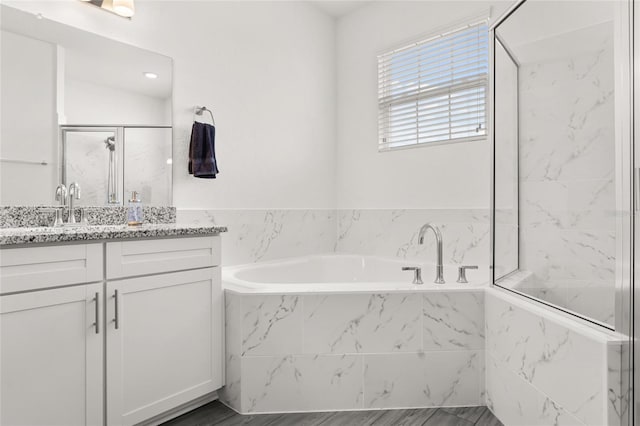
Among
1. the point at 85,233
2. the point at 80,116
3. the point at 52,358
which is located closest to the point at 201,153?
the point at 80,116

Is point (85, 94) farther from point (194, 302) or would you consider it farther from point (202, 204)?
point (194, 302)

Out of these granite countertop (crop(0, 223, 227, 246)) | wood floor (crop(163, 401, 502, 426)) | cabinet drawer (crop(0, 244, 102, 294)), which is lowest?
wood floor (crop(163, 401, 502, 426))

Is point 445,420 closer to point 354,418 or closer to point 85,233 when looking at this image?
point 354,418

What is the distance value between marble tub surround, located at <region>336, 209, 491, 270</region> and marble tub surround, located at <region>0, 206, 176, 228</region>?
1.48 meters

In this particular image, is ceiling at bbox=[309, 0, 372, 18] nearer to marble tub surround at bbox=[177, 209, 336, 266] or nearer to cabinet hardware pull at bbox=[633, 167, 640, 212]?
marble tub surround at bbox=[177, 209, 336, 266]

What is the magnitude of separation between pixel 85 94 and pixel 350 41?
7.15 ft

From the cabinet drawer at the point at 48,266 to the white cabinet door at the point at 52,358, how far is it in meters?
0.03

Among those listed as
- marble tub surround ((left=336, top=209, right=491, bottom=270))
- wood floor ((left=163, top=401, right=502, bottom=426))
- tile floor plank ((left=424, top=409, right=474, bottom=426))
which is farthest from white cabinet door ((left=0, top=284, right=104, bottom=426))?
marble tub surround ((left=336, top=209, right=491, bottom=270))

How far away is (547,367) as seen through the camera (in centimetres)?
154

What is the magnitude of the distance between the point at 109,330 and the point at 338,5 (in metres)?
2.97

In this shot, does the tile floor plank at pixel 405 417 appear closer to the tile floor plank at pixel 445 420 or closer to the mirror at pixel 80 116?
the tile floor plank at pixel 445 420

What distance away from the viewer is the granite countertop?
52.2 inches

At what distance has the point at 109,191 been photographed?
214 centimetres

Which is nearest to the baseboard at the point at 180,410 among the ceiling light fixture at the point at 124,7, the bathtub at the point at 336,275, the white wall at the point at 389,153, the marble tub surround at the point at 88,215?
the bathtub at the point at 336,275
